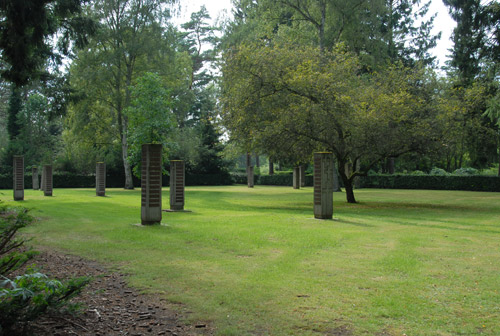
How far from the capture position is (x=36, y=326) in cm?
362

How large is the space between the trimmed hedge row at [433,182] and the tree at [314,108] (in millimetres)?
18396

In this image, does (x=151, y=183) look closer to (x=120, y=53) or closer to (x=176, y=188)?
(x=176, y=188)

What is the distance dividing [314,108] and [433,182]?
23642mm

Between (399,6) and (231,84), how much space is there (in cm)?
2790

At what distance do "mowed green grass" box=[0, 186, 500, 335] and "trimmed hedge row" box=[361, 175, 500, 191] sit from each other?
1007 inches

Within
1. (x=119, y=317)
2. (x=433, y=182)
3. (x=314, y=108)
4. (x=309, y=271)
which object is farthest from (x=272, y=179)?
(x=119, y=317)

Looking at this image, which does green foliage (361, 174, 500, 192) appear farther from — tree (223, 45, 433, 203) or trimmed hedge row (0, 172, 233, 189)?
trimmed hedge row (0, 172, 233, 189)

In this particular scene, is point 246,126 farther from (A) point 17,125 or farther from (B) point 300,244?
(A) point 17,125

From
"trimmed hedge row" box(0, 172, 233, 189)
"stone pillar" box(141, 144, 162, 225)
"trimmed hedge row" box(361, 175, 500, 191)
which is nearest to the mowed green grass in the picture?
"stone pillar" box(141, 144, 162, 225)

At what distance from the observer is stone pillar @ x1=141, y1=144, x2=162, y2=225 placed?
37.1ft

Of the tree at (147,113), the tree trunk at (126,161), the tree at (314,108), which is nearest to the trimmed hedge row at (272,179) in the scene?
the tree trunk at (126,161)

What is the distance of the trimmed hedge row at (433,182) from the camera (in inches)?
1357

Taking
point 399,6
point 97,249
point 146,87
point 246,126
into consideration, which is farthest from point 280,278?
point 399,6

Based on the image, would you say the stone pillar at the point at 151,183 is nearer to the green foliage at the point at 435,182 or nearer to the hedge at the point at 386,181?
the hedge at the point at 386,181
